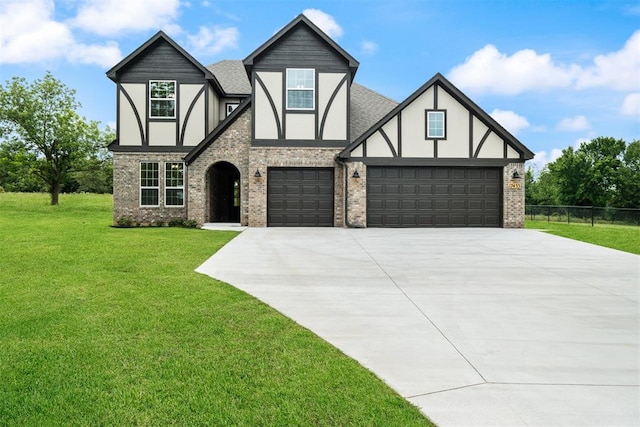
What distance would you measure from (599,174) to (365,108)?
112ft

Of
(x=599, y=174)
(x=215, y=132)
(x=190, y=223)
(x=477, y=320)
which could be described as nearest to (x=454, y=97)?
(x=215, y=132)

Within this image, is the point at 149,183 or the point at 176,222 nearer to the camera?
the point at 176,222

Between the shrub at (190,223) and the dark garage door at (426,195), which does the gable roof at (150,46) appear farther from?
the dark garage door at (426,195)

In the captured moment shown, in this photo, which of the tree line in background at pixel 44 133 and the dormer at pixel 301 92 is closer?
the dormer at pixel 301 92

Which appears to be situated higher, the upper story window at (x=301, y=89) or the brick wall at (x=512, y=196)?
the upper story window at (x=301, y=89)

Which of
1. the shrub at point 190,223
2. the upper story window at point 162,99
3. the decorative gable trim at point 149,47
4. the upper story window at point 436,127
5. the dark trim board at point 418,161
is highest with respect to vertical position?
the decorative gable trim at point 149,47

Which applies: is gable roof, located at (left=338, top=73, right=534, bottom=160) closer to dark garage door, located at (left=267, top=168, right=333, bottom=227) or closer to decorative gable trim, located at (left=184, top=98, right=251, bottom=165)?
dark garage door, located at (left=267, top=168, right=333, bottom=227)

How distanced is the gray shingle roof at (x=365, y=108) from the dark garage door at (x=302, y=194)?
2.33 meters

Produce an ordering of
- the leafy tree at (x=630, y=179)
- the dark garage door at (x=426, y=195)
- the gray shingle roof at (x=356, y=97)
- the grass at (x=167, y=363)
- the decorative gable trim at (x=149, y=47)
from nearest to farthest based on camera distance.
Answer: the grass at (x=167, y=363), the dark garage door at (x=426, y=195), the decorative gable trim at (x=149, y=47), the gray shingle roof at (x=356, y=97), the leafy tree at (x=630, y=179)

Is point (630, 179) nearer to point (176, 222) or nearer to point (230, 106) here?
point (230, 106)

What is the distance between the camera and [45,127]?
83.8 ft

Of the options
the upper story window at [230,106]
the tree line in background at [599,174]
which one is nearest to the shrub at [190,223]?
the upper story window at [230,106]

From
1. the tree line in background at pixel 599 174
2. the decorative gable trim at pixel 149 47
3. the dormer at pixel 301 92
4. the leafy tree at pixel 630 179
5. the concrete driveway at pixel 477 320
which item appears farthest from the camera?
the tree line in background at pixel 599 174

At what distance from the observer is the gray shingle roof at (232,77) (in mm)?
19172
